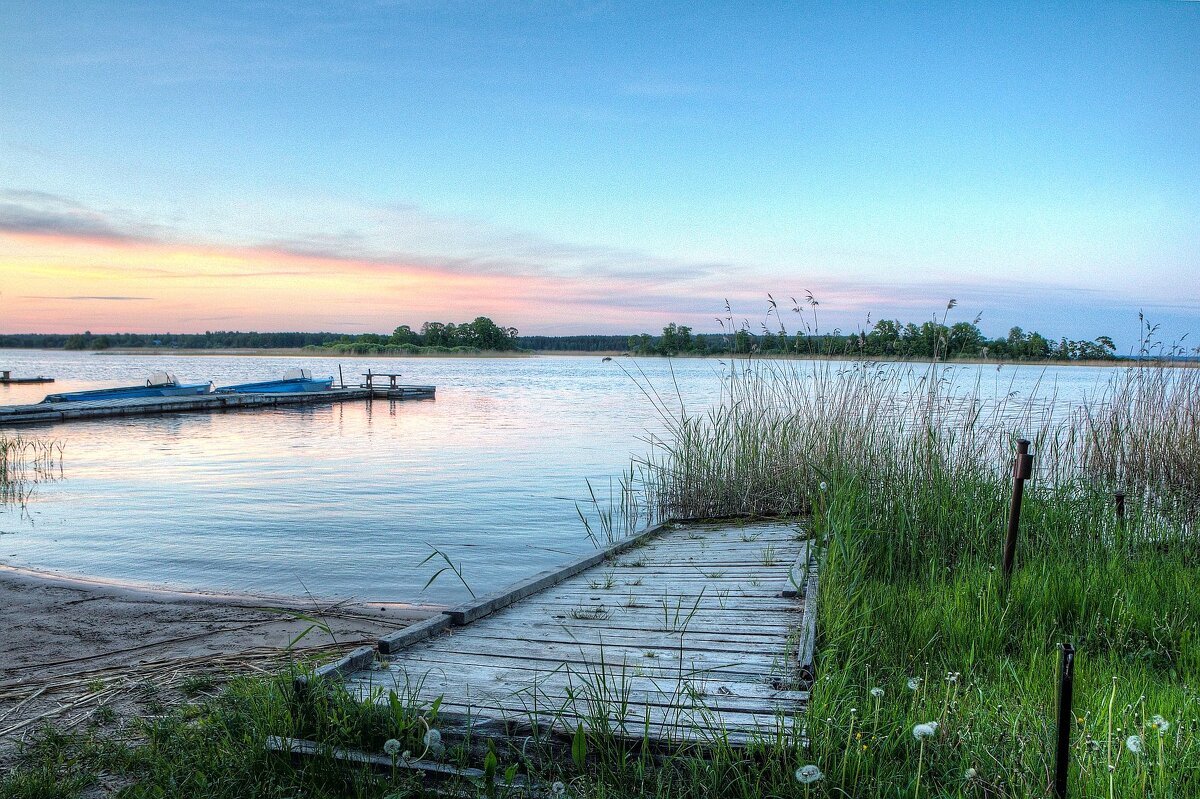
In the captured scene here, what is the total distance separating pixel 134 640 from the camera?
5234 mm

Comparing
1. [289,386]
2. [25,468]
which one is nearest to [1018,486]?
[25,468]

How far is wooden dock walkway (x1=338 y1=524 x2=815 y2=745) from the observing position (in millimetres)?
2703

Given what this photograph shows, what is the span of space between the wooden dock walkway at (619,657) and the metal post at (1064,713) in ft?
2.62

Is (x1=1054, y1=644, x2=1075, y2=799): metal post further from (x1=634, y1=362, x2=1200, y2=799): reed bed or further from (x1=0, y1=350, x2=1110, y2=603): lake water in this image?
(x1=0, y1=350, x2=1110, y2=603): lake water

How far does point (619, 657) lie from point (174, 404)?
94.5 feet

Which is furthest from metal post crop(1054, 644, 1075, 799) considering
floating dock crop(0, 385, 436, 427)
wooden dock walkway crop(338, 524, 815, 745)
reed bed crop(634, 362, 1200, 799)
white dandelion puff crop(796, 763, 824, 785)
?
floating dock crop(0, 385, 436, 427)

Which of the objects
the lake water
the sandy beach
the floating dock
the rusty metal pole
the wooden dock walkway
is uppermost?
the rusty metal pole

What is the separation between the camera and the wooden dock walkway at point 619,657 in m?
2.70

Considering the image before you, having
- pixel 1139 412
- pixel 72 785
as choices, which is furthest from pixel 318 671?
pixel 1139 412

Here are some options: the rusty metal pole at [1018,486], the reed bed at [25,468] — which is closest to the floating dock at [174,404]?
the reed bed at [25,468]

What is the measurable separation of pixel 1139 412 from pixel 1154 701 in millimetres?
7814

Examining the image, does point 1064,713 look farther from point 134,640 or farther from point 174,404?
point 174,404

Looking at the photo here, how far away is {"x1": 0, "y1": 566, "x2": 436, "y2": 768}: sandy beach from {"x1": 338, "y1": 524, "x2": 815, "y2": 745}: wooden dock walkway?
63 cm

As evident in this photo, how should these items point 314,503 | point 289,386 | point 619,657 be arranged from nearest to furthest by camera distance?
point 619,657 → point 314,503 → point 289,386
